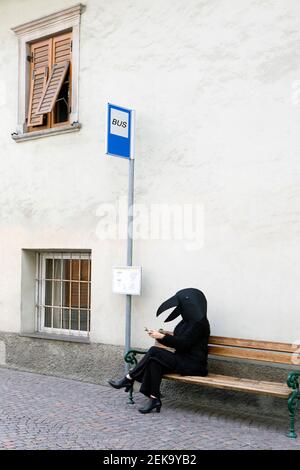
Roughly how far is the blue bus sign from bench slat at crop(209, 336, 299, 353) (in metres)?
2.47

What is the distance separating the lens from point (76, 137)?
8.30 meters

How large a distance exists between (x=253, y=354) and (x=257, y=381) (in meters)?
0.27

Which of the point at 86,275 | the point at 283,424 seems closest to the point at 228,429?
the point at 283,424

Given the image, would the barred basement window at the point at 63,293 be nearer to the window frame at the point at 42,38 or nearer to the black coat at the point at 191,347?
the window frame at the point at 42,38

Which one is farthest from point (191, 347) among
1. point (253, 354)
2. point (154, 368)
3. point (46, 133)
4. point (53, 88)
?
point (53, 88)

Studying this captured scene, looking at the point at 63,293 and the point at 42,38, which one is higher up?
the point at 42,38

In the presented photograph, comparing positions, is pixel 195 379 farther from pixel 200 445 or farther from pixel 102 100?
pixel 102 100

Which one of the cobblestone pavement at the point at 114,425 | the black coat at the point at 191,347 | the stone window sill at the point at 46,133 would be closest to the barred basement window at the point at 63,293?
the cobblestone pavement at the point at 114,425

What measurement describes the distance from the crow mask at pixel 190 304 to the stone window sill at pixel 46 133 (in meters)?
3.10

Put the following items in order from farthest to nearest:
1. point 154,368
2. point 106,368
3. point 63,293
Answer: point 63,293, point 106,368, point 154,368

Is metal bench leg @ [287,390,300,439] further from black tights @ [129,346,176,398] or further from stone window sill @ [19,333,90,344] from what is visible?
stone window sill @ [19,333,90,344]

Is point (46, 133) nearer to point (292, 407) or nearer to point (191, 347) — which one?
point (191, 347)

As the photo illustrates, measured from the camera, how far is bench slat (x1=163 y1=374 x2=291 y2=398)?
5524 millimetres

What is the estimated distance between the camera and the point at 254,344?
615 cm
